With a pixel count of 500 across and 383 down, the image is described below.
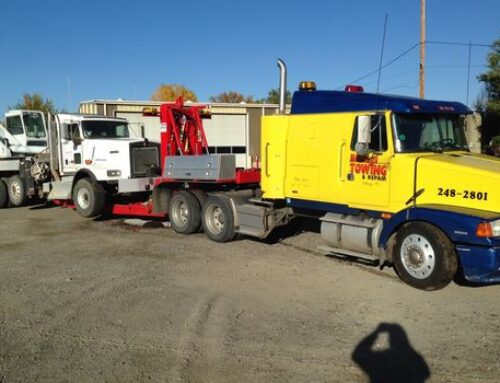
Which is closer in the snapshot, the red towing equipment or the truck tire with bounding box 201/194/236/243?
the truck tire with bounding box 201/194/236/243

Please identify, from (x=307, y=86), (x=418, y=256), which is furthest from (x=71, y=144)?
(x=418, y=256)

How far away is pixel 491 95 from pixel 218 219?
701 inches

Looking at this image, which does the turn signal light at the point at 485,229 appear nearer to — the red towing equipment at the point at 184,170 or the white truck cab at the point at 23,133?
the red towing equipment at the point at 184,170

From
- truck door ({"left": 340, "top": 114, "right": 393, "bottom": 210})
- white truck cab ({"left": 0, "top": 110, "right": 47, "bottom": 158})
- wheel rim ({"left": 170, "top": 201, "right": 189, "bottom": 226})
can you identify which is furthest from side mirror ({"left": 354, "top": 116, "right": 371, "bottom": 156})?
white truck cab ({"left": 0, "top": 110, "right": 47, "bottom": 158})

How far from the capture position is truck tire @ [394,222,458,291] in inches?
263

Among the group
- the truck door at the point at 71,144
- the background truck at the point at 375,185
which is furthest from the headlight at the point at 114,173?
the background truck at the point at 375,185

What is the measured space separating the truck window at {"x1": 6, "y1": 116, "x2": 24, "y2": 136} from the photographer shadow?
15278mm

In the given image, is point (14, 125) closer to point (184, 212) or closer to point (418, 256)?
point (184, 212)

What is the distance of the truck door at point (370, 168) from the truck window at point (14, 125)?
42.8 feet

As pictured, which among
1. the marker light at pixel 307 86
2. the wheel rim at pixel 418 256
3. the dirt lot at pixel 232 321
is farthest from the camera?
the marker light at pixel 307 86

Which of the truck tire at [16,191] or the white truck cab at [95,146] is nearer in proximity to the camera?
the white truck cab at [95,146]

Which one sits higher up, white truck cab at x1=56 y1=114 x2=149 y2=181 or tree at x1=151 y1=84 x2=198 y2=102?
tree at x1=151 y1=84 x2=198 y2=102

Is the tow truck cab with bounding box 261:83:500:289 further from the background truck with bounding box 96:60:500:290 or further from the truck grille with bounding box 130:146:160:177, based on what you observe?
the truck grille with bounding box 130:146:160:177

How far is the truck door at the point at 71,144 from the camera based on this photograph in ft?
44.5
